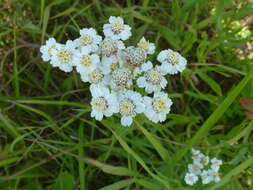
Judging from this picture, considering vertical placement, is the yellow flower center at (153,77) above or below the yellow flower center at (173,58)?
below

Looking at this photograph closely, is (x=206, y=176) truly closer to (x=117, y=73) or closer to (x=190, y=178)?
(x=190, y=178)

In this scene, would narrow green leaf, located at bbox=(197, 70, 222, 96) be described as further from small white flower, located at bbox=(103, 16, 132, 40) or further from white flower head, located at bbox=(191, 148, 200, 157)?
small white flower, located at bbox=(103, 16, 132, 40)

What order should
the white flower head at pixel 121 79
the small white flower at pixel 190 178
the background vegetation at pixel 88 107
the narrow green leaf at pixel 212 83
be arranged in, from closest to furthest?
A: the white flower head at pixel 121 79, the small white flower at pixel 190 178, the background vegetation at pixel 88 107, the narrow green leaf at pixel 212 83

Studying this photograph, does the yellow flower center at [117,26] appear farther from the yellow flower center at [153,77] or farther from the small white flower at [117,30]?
the yellow flower center at [153,77]

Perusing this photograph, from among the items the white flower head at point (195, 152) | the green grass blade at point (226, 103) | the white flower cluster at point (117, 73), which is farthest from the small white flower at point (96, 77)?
the white flower head at point (195, 152)

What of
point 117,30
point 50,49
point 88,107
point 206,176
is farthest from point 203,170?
point 50,49
